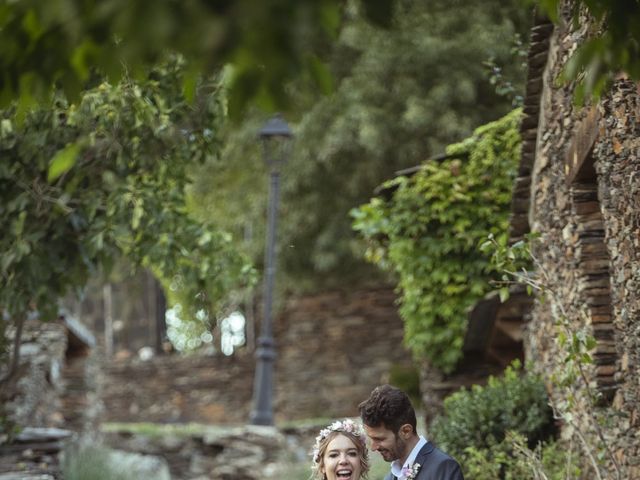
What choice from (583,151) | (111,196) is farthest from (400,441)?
(111,196)

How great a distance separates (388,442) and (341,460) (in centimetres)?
76

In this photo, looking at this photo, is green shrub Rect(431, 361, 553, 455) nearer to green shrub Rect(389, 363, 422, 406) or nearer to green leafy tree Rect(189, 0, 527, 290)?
green shrub Rect(389, 363, 422, 406)

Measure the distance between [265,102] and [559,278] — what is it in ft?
17.0

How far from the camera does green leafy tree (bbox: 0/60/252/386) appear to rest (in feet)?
24.3

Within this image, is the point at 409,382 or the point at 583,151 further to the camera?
the point at 409,382

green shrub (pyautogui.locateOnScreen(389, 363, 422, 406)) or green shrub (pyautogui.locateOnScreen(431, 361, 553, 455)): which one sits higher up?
green shrub (pyautogui.locateOnScreen(389, 363, 422, 406))

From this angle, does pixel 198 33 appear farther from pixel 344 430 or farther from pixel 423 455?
pixel 344 430

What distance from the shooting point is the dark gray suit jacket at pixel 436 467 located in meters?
4.70

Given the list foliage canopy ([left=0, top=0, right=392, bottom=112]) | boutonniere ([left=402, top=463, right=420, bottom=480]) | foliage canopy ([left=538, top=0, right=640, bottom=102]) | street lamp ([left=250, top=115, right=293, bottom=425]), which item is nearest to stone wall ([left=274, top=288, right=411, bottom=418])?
street lamp ([left=250, top=115, right=293, bottom=425])

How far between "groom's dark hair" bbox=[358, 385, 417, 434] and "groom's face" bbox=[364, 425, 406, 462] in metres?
0.02

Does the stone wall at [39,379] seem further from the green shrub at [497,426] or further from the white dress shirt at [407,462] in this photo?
the white dress shirt at [407,462]

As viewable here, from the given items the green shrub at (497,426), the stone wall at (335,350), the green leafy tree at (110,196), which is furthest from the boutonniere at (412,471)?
the stone wall at (335,350)

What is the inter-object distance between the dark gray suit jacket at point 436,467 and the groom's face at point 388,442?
91mm

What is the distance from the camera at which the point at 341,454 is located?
5.55 metres
